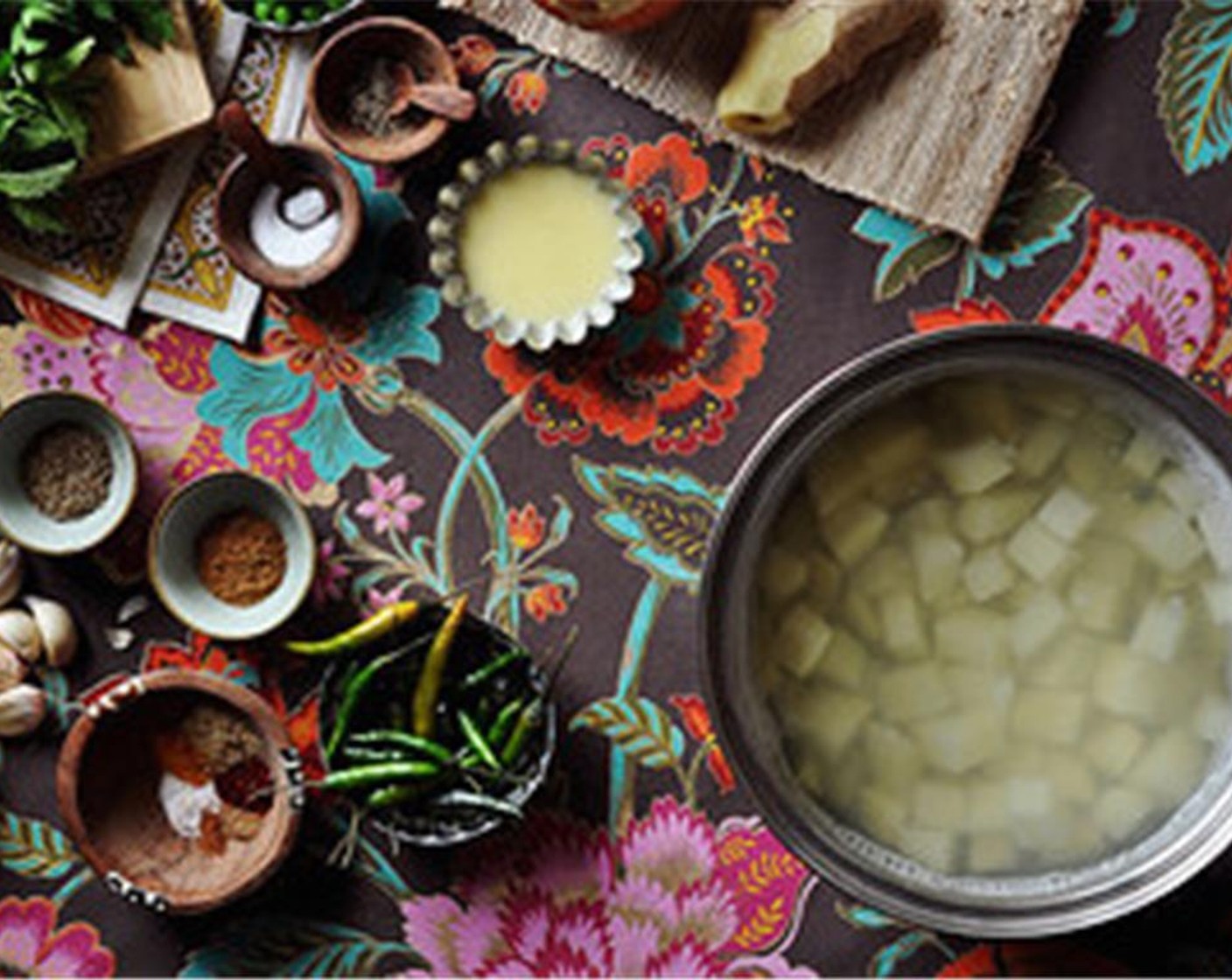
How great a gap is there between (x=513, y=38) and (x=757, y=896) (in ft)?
4.29

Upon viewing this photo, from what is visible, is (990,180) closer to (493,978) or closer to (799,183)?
(799,183)

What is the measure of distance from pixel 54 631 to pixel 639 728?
34.4 inches

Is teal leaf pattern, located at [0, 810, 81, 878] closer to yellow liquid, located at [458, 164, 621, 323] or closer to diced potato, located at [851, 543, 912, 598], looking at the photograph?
yellow liquid, located at [458, 164, 621, 323]

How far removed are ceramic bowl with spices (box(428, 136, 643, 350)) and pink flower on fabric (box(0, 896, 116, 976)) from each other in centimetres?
108

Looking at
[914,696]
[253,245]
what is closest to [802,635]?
[914,696]

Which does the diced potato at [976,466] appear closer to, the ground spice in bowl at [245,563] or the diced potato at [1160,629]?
the diced potato at [1160,629]

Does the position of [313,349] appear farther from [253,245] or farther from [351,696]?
[351,696]

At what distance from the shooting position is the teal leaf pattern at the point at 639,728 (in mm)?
2736

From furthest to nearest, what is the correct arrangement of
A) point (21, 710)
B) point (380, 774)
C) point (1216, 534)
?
point (21, 710), point (380, 774), point (1216, 534)

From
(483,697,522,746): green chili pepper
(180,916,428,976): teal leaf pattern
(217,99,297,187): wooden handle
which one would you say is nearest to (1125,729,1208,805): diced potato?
(483,697,522,746): green chili pepper

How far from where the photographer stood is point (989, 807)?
2455 mm

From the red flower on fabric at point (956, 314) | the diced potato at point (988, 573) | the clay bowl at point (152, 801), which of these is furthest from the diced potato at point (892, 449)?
the clay bowl at point (152, 801)

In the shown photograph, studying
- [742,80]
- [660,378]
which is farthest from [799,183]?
[660,378]

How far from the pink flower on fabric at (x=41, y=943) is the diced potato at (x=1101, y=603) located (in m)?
1.52
